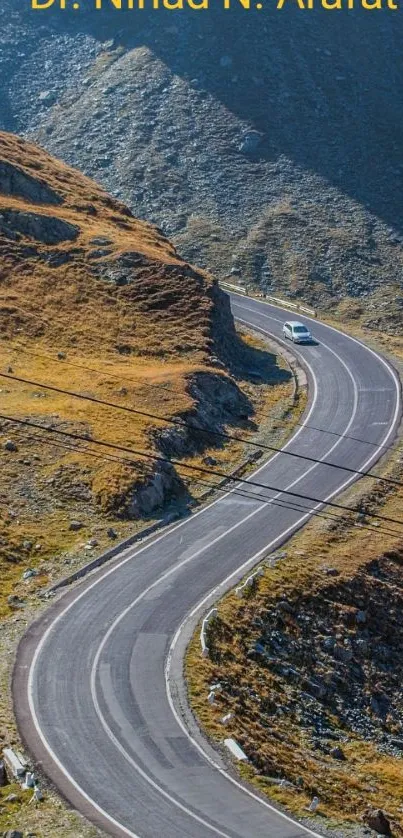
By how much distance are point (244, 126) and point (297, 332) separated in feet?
187

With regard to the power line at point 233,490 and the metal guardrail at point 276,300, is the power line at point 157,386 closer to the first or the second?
the power line at point 233,490

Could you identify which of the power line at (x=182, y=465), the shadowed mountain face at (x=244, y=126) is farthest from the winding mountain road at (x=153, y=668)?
the shadowed mountain face at (x=244, y=126)

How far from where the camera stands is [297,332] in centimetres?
8594

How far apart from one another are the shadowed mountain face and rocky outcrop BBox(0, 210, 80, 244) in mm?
28813

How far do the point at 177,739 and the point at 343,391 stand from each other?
42707mm

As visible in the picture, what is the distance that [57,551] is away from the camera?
47.8 meters

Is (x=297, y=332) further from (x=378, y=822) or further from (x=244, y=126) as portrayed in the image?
(x=378, y=822)

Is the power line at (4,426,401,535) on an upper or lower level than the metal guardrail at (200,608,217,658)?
upper

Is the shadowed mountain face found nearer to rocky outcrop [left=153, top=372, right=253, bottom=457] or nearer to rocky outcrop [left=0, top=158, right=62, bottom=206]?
rocky outcrop [left=0, top=158, right=62, bottom=206]

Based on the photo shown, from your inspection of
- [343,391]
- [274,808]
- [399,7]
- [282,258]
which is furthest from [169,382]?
[399,7]

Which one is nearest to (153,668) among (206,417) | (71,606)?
(71,606)

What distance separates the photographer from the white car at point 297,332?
85.6 meters

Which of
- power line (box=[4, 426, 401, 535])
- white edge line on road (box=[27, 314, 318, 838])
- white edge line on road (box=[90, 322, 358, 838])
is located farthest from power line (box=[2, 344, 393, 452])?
power line (box=[4, 426, 401, 535])

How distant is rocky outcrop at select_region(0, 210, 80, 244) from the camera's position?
83.8 m
